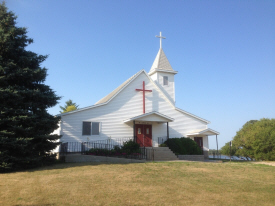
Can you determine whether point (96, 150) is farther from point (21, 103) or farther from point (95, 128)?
point (21, 103)

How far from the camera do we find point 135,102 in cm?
2319

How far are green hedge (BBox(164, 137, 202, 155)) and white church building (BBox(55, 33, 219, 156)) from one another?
1.00 metres

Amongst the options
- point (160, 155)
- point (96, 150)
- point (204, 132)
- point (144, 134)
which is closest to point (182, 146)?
point (160, 155)

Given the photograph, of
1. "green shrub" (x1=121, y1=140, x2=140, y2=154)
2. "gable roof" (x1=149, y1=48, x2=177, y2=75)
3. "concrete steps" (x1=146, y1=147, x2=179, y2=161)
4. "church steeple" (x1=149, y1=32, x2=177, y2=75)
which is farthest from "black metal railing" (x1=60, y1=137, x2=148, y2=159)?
"gable roof" (x1=149, y1=48, x2=177, y2=75)

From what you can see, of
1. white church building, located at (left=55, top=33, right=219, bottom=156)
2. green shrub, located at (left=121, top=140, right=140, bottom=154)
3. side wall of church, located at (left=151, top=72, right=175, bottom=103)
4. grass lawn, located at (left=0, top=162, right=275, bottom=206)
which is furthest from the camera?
side wall of church, located at (left=151, top=72, right=175, bottom=103)

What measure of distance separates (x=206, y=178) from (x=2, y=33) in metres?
13.2

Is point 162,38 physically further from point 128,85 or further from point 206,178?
point 206,178

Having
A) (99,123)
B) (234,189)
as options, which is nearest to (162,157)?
(99,123)

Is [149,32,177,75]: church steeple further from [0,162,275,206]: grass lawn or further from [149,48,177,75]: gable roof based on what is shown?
[0,162,275,206]: grass lawn

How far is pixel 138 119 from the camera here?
69.6 feet

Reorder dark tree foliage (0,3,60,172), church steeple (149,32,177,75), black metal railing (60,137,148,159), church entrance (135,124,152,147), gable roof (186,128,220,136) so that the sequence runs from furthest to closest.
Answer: church steeple (149,32,177,75) → gable roof (186,128,220,136) → church entrance (135,124,152,147) → black metal railing (60,137,148,159) → dark tree foliage (0,3,60,172)

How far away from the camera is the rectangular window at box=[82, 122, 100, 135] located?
20.1 metres

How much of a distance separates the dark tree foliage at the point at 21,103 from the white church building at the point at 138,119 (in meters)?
4.58

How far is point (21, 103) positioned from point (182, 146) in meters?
13.4
